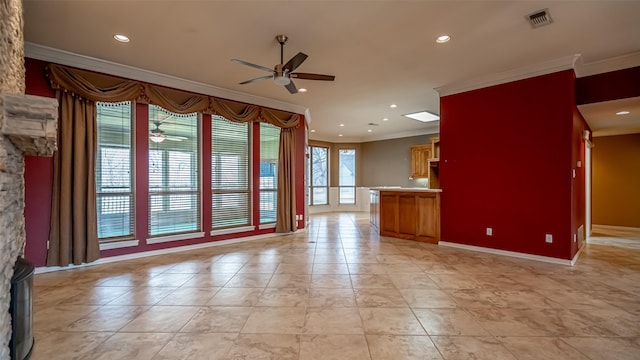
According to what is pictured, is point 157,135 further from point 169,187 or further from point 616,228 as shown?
point 616,228

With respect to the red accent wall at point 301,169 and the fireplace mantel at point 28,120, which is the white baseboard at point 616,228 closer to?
the red accent wall at point 301,169

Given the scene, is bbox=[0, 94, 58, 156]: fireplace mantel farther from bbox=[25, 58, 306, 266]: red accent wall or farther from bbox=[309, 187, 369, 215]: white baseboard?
bbox=[309, 187, 369, 215]: white baseboard

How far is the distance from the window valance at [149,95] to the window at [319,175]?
182 inches

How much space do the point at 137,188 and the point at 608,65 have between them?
A: 7.04 meters

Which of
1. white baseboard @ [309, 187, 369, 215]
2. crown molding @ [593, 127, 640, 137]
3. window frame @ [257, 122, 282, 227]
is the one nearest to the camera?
window frame @ [257, 122, 282, 227]

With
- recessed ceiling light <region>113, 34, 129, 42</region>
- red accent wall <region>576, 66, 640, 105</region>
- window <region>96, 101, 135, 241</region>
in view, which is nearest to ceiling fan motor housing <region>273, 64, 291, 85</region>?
recessed ceiling light <region>113, 34, 129, 42</region>

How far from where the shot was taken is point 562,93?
4109 mm

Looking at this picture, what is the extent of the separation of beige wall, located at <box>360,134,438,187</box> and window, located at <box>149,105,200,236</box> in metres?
6.99

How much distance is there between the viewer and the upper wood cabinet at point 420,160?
9219mm

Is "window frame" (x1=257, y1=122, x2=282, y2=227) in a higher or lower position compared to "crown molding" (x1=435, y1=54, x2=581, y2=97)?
lower

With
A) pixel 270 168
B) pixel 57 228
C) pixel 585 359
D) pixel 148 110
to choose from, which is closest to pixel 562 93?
pixel 585 359

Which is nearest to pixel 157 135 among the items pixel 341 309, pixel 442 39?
pixel 341 309

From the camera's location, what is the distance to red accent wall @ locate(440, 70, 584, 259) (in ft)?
13.5

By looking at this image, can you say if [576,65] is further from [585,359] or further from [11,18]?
[11,18]
